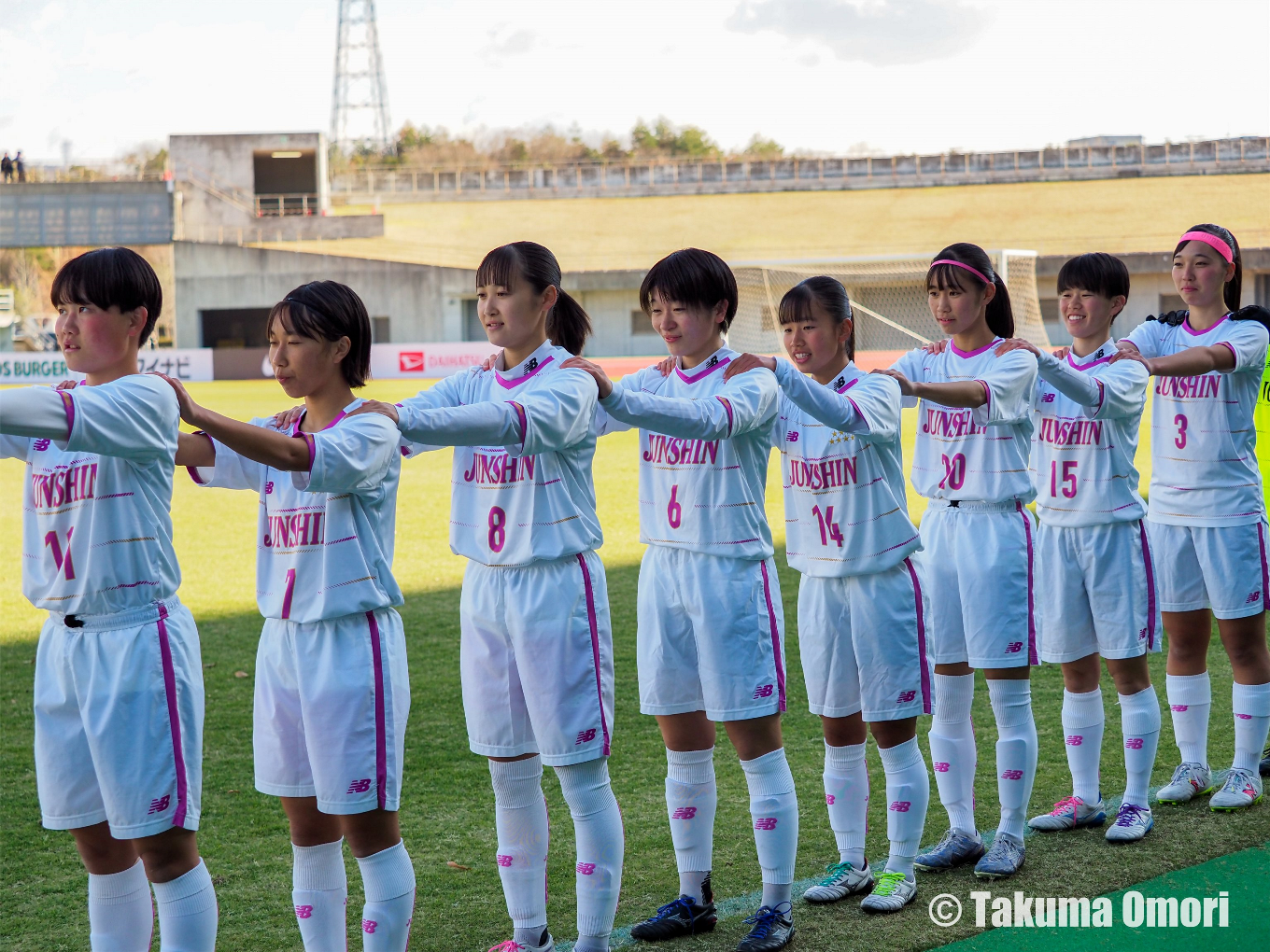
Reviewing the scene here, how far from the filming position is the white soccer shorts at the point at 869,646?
3793 mm

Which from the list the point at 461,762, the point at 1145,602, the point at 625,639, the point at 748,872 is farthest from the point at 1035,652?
the point at 625,639

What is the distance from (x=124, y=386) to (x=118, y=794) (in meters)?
0.94

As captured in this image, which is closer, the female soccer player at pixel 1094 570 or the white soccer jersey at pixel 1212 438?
the female soccer player at pixel 1094 570

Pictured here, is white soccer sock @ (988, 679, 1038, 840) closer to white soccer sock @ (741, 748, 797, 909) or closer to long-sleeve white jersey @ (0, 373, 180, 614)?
white soccer sock @ (741, 748, 797, 909)

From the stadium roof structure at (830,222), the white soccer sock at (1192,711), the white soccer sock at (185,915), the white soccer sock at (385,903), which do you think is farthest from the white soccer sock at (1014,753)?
the stadium roof structure at (830,222)

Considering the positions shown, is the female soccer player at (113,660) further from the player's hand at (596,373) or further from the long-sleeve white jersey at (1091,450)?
the long-sleeve white jersey at (1091,450)

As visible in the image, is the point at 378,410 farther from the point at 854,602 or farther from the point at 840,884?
the point at 840,884

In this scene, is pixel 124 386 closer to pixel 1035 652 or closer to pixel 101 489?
pixel 101 489

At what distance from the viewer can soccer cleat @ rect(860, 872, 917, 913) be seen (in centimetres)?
375

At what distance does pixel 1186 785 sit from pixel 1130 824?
58 cm

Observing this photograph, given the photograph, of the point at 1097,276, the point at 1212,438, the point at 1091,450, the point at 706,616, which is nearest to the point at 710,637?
the point at 706,616

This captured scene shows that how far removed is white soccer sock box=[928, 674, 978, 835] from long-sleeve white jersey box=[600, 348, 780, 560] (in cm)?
96

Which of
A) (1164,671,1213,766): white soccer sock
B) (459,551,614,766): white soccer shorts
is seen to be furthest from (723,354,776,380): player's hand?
(1164,671,1213,766): white soccer sock

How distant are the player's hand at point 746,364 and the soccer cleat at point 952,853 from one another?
5.77ft
